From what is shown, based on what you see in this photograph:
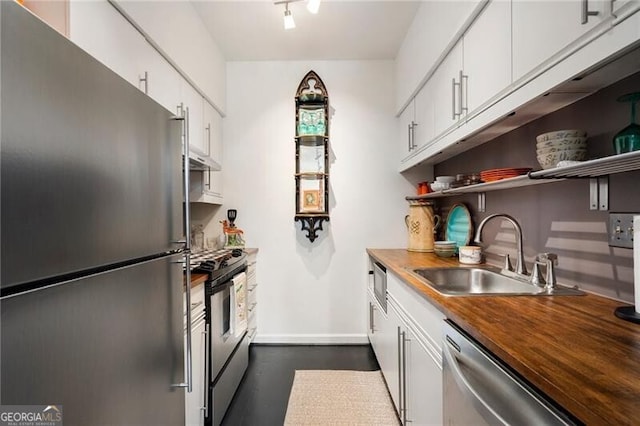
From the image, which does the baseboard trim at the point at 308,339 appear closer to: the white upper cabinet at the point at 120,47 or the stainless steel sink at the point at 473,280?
the stainless steel sink at the point at 473,280

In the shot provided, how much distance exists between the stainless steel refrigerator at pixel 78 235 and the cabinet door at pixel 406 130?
202 centimetres

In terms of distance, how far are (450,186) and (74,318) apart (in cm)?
207

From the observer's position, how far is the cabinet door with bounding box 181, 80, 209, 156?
215 centimetres

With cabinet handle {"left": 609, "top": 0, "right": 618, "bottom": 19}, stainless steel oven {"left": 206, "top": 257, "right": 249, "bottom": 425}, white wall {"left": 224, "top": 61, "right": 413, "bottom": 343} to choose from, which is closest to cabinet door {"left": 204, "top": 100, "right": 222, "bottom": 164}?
white wall {"left": 224, "top": 61, "right": 413, "bottom": 343}

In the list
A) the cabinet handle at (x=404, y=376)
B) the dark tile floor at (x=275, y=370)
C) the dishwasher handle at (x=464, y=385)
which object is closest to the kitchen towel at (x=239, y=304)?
the dark tile floor at (x=275, y=370)

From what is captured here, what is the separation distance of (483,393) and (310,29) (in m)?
2.65

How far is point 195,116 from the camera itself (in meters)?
2.31

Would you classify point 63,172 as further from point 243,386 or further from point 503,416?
point 243,386

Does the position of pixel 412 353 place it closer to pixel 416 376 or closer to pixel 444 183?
pixel 416 376

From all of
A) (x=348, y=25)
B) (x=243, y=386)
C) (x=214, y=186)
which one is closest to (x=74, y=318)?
(x=243, y=386)

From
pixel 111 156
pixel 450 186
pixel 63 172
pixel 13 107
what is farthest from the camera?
pixel 450 186

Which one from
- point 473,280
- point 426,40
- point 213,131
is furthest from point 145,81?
point 473,280

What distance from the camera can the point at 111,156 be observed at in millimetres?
809

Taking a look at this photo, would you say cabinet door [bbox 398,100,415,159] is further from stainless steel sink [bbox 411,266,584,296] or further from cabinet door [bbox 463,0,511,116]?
stainless steel sink [bbox 411,266,584,296]
